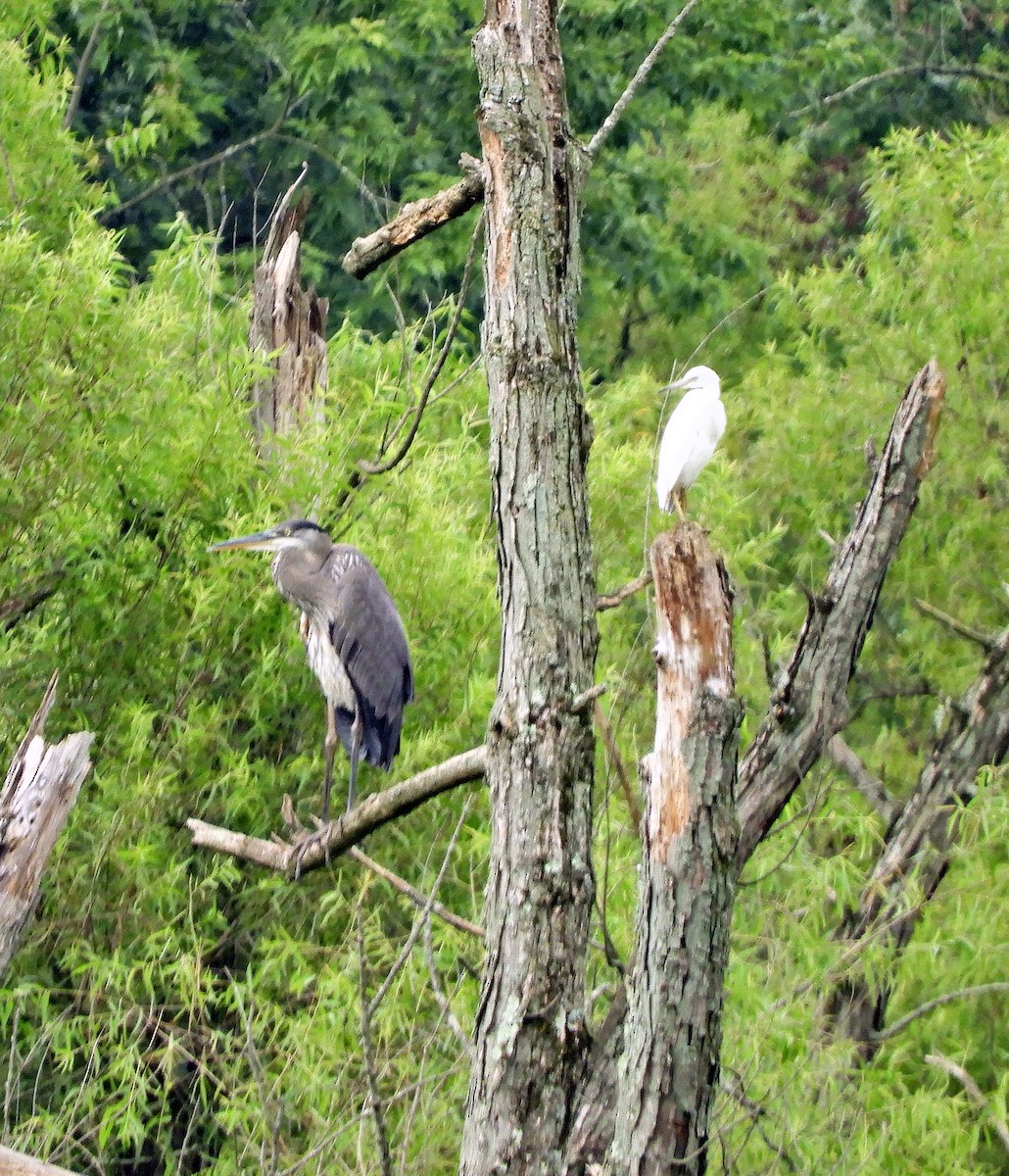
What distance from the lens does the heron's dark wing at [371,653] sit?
4.98 metres

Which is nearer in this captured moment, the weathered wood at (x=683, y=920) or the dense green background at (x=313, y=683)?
the weathered wood at (x=683, y=920)

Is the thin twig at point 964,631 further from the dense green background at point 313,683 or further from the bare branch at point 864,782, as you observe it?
the bare branch at point 864,782

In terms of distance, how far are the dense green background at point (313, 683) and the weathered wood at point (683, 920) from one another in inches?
21.0

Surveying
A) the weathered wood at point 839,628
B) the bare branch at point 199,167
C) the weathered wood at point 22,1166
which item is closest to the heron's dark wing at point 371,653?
the weathered wood at point 839,628

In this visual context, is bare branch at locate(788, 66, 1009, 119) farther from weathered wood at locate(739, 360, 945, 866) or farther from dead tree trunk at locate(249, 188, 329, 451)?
weathered wood at locate(739, 360, 945, 866)

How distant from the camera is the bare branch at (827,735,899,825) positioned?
631 centimetres

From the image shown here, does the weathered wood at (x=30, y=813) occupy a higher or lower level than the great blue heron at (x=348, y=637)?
higher

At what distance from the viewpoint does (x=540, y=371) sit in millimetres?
3070

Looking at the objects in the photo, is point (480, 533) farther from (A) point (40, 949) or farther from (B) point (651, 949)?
(B) point (651, 949)

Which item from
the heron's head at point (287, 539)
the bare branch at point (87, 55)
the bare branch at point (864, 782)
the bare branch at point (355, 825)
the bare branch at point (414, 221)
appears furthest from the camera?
the bare branch at point (87, 55)

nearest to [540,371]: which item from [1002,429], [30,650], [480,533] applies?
[30,650]

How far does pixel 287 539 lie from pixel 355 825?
2.01 metres

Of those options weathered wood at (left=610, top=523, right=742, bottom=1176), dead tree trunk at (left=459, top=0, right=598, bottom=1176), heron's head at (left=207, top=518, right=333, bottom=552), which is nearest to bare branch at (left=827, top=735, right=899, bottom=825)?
heron's head at (left=207, top=518, right=333, bottom=552)

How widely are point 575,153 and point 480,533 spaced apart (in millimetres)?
3616
